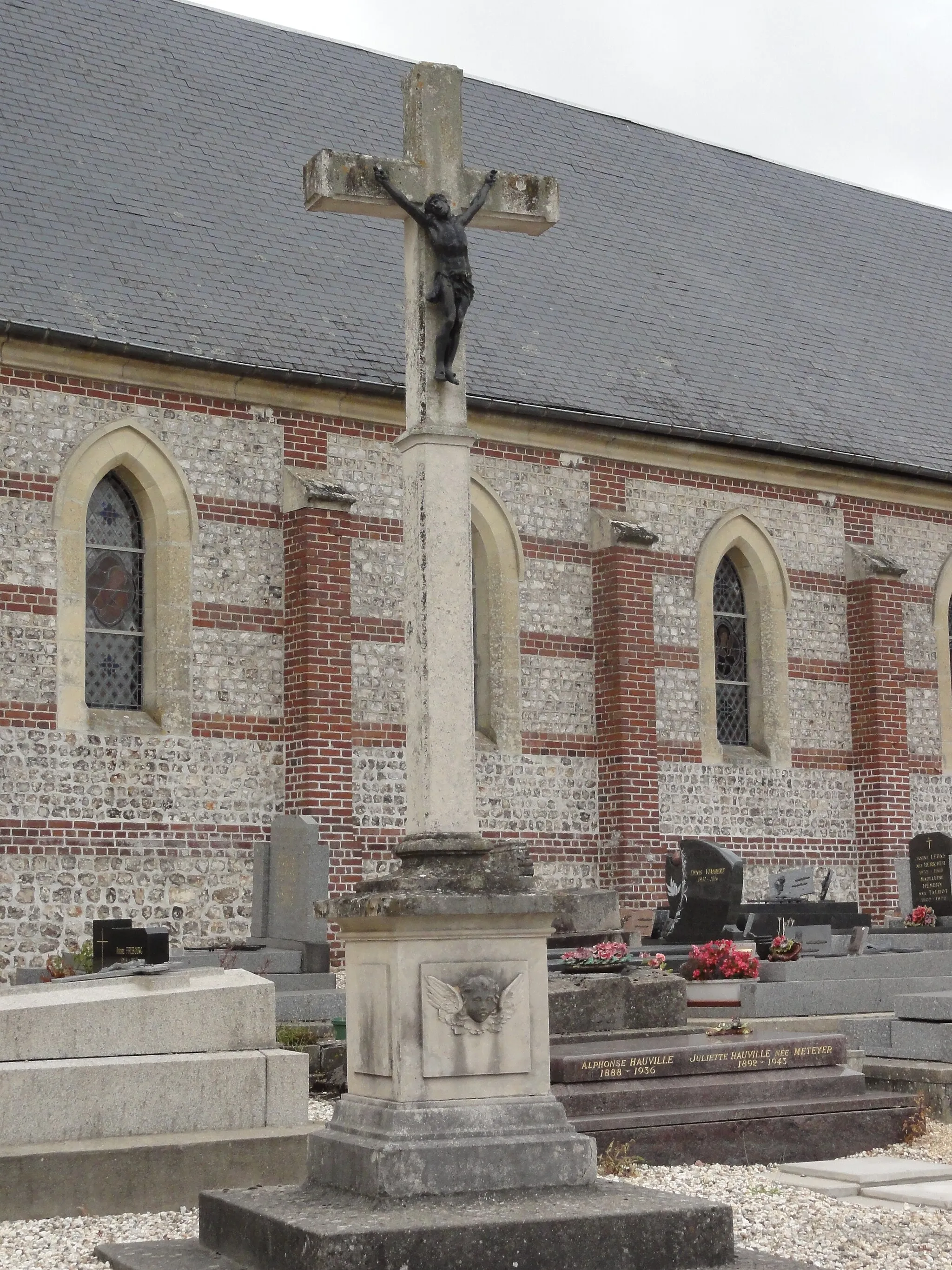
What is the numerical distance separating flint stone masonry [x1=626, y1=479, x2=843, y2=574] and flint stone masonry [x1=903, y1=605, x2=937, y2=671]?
3.76ft

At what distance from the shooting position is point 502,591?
768 inches

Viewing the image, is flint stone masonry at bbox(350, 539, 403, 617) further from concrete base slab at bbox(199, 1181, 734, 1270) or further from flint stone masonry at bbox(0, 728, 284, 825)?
concrete base slab at bbox(199, 1181, 734, 1270)

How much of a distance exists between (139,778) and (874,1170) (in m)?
9.66

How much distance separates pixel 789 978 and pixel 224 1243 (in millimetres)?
7704

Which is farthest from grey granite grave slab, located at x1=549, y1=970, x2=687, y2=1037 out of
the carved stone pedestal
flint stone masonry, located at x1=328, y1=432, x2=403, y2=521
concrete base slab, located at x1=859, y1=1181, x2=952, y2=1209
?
flint stone masonry, located at x1=328, y1=432, x2=403, y2=521

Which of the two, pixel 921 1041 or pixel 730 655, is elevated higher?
pixel 730 655

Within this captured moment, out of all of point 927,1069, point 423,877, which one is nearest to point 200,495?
point 927,1069

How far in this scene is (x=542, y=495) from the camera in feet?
65.4

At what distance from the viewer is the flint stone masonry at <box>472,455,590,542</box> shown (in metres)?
19.6

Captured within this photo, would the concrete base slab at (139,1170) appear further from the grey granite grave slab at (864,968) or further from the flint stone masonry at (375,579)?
the flint stone masonry at (375,579)

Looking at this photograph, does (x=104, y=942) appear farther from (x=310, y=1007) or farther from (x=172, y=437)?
(x=172, y=437)

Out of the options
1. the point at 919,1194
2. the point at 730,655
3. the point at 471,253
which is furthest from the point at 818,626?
the point at 919,1194

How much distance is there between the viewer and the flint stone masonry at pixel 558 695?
19.5 metres

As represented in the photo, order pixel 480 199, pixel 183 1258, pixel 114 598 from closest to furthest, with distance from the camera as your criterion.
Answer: pixel 183 1258 → pixel 480 199 → pixel 114 598
